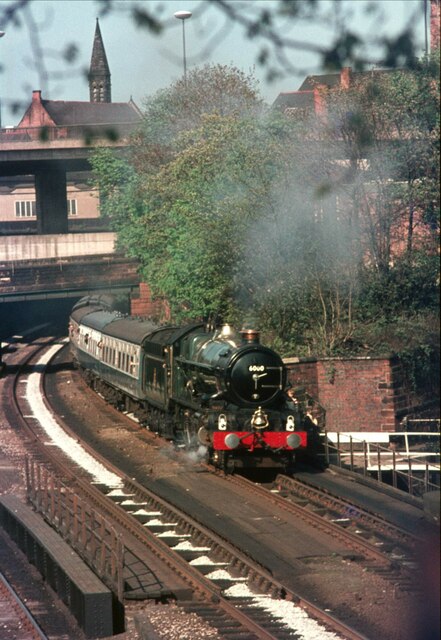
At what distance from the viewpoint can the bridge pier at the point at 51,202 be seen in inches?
2475

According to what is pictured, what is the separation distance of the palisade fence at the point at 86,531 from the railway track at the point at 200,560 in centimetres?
5

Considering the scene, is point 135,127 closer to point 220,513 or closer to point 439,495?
point 220,513

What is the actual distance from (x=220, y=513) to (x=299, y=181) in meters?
12.9

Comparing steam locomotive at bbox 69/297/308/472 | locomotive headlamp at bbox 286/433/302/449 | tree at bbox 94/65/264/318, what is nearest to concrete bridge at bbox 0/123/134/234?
tree at bbox 94/65/264/318

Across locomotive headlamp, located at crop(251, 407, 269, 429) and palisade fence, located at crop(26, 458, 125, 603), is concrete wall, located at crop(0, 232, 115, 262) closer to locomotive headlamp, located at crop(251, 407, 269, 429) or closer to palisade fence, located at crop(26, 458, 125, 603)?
locomotive headlamp, located at crop(251, 407, 269, 429)

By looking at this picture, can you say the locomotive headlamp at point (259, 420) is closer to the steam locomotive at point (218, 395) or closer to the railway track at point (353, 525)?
the steam locomotive at point (218, 395)

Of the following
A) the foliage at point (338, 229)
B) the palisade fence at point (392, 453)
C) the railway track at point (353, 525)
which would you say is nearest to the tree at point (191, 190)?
the foliage at point (338, 229)

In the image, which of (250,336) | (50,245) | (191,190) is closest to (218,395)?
(250,336)

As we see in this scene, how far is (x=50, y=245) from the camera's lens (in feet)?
190

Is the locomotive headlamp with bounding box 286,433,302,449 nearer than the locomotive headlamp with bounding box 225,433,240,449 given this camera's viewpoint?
No

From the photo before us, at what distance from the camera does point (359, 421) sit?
92.4 ft

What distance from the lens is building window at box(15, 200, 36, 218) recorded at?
337 feet

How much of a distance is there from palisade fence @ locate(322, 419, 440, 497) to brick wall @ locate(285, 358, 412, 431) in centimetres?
40

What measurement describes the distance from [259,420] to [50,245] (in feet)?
122
